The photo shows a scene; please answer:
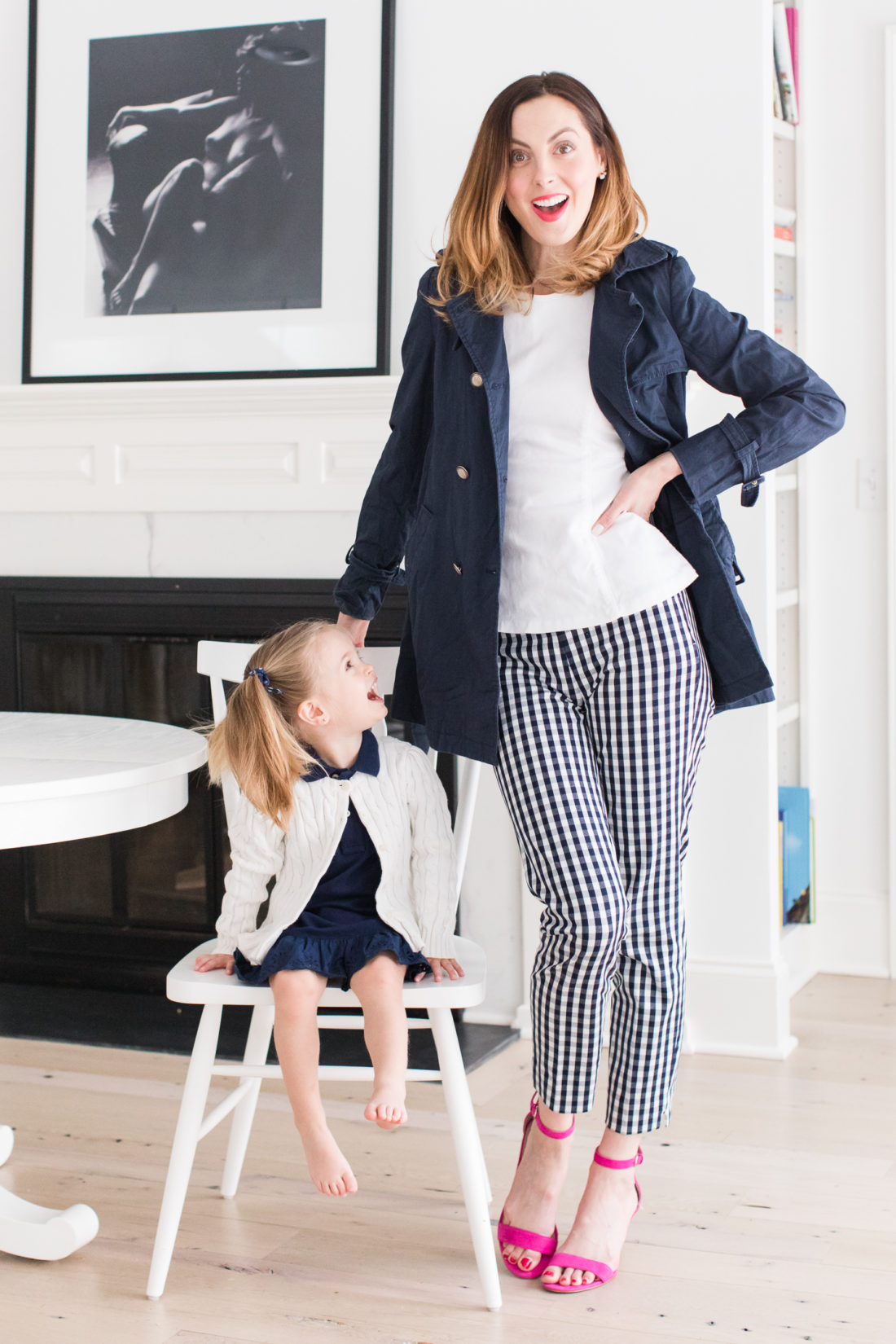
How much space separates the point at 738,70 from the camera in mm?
2469

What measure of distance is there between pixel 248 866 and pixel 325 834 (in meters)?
0.10

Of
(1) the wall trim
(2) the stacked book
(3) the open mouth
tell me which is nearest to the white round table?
(3) the open mouth

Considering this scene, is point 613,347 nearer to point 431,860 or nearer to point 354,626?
point 354,626

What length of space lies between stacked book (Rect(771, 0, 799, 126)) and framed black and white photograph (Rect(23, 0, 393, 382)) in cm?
82

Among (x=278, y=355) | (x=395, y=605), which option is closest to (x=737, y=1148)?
(x=395, y=605)

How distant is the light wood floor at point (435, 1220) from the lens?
1624 millimetres

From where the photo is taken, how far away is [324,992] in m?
1.70

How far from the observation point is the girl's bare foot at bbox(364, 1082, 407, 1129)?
60.5 inches

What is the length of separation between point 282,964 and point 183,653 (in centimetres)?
129

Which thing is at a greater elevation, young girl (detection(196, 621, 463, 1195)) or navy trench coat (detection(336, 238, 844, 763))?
navy trench coat (detection(336, 238, 844, 763))

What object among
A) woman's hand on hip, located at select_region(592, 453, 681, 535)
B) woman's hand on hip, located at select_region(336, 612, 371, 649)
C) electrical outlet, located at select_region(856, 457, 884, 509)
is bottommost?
woman's hand on hip, located at select_region(336, 612, 371, 649)

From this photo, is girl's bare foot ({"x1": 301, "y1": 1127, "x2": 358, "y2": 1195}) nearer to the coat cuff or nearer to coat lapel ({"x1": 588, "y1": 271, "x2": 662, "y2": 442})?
the coat cuff

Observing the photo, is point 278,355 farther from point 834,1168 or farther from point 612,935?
point 834,1168

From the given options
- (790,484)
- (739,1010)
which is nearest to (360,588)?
(739,1010)
